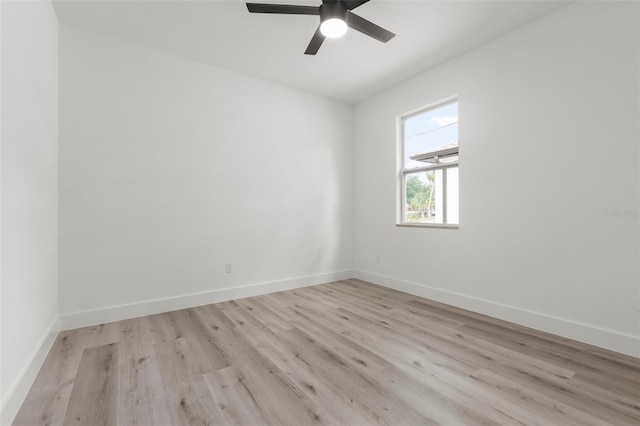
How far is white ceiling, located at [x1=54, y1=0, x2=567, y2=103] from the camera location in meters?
2.46

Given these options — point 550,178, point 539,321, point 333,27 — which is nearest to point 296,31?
point 333,27

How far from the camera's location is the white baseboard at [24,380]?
140 centimetres

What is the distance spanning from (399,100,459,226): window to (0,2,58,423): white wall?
11.8ft

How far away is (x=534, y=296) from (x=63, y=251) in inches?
168

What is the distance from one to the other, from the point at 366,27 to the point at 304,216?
2454 millimetres

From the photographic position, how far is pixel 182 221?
3.19 metres

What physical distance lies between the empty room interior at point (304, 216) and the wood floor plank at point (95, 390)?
16mm

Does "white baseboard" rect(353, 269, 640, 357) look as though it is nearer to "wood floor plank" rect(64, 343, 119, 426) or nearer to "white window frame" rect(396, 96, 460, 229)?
"white window frame" rect(396, 96, 460, 229)

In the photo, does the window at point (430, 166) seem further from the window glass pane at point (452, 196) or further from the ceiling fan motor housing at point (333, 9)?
the ceiling fan motor housing at point (333, 9)

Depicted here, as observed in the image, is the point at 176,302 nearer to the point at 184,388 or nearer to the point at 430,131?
the point at 184,388

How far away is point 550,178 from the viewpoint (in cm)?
253

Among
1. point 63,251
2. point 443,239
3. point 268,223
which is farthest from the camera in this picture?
point 268,223

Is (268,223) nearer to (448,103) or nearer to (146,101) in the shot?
(146,101)

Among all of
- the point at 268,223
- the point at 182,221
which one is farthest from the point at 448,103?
the point at 182,221
